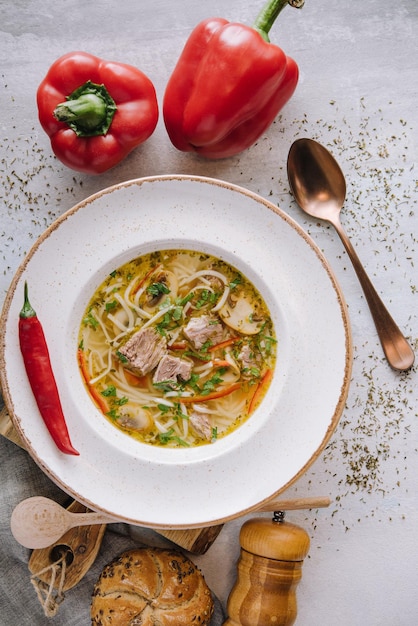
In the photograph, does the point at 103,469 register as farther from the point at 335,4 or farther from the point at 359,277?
the point at 335,4

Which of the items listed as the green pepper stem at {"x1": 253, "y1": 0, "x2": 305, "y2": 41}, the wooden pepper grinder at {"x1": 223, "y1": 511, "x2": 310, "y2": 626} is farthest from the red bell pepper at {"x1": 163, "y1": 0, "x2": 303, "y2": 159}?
the wooden pepper grinder at {"x1": 223, "y1": 511, "x2": 310, "y2": 626}

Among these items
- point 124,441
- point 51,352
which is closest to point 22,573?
Answer: point 124,441

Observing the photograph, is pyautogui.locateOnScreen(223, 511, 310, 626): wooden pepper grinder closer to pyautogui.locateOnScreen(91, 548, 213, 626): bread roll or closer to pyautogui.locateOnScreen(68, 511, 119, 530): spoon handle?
pyautogui.locateOnScreen(91, 548, 213, 626): bread roll

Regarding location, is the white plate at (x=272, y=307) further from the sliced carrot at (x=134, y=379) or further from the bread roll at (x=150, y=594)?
the bread roll at (x=150, y=594)

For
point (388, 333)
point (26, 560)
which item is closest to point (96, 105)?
point (388, 333)

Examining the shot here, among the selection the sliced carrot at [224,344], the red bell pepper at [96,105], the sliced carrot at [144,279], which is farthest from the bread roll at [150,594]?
the red bell pepper at [96,105]

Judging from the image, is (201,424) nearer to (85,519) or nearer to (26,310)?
(85,519)
